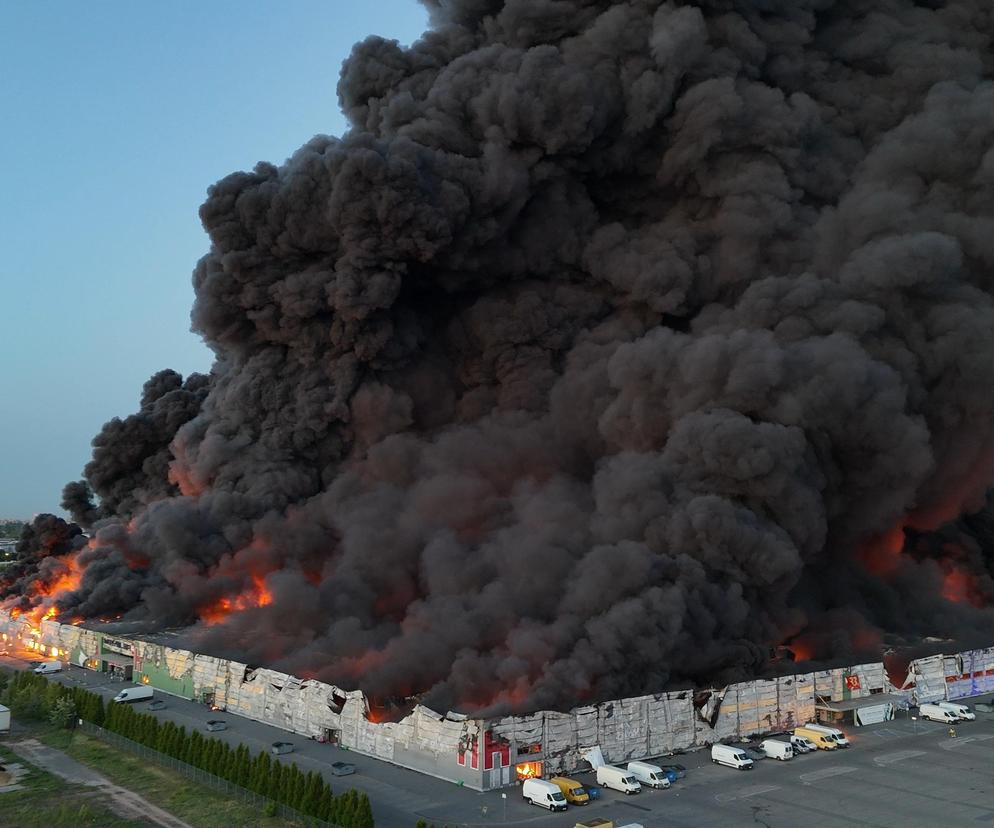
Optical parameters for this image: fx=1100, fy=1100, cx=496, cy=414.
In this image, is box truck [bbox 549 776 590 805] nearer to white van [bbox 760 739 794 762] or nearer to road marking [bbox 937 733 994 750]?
white van [bbox 760 739 794 762]

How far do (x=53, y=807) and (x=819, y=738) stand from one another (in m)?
23.8

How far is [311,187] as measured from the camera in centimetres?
5272

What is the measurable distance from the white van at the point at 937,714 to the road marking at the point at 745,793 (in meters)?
11.2

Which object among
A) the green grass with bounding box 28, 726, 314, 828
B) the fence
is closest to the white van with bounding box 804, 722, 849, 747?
the fence

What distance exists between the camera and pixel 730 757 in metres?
34.2

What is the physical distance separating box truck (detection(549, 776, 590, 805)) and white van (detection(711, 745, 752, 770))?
18.0 feet

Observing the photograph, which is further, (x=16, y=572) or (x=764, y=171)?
(x=16, y=572)

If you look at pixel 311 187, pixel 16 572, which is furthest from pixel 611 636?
pixel 16 572

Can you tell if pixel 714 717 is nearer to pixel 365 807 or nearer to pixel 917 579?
pixel 365 807

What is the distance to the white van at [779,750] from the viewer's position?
35031 mm

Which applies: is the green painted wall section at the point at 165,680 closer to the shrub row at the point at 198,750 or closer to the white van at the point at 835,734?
the shrub row at the point at 198,750

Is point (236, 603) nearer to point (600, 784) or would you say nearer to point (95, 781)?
point (95, 781)

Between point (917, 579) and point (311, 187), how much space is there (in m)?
34.9

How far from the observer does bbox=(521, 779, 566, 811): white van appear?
30.4m
